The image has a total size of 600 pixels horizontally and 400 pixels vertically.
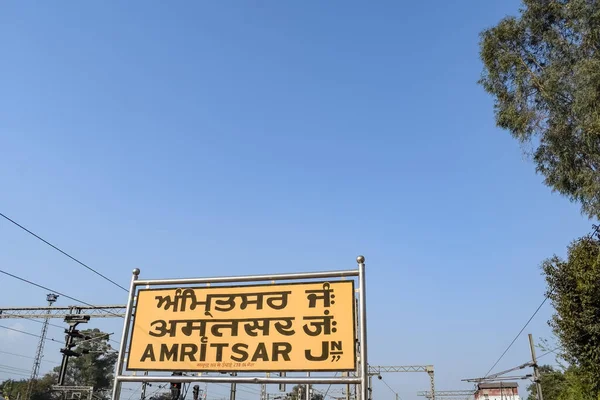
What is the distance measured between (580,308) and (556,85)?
416 inches

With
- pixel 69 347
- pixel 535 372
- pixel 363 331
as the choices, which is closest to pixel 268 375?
pixel 363 331

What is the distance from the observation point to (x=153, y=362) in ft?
20.3

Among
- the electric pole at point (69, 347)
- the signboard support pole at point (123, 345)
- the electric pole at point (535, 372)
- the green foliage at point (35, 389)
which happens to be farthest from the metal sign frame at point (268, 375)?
the green foliage at point (35, 389)

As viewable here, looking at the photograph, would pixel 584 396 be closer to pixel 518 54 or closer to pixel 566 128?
pixel 566 128

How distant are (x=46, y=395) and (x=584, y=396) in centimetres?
8554

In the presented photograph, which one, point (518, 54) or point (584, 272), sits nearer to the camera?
point (584, 272)

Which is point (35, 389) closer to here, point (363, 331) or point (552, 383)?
point (552, 383)

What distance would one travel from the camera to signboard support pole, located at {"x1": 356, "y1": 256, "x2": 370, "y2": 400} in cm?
508

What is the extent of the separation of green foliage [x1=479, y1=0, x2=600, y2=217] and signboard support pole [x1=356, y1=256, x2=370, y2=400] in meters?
18.3

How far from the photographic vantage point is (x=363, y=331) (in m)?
5.28

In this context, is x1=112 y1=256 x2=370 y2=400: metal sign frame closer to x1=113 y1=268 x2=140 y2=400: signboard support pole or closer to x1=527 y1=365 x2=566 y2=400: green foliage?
x1=113 y1=268 x2=140 y2=400: signboard support pole

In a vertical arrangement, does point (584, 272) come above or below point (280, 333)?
above

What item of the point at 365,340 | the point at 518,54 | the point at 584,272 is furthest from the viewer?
the point at 518,54

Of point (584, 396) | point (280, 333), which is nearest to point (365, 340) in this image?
point (280, 333)
